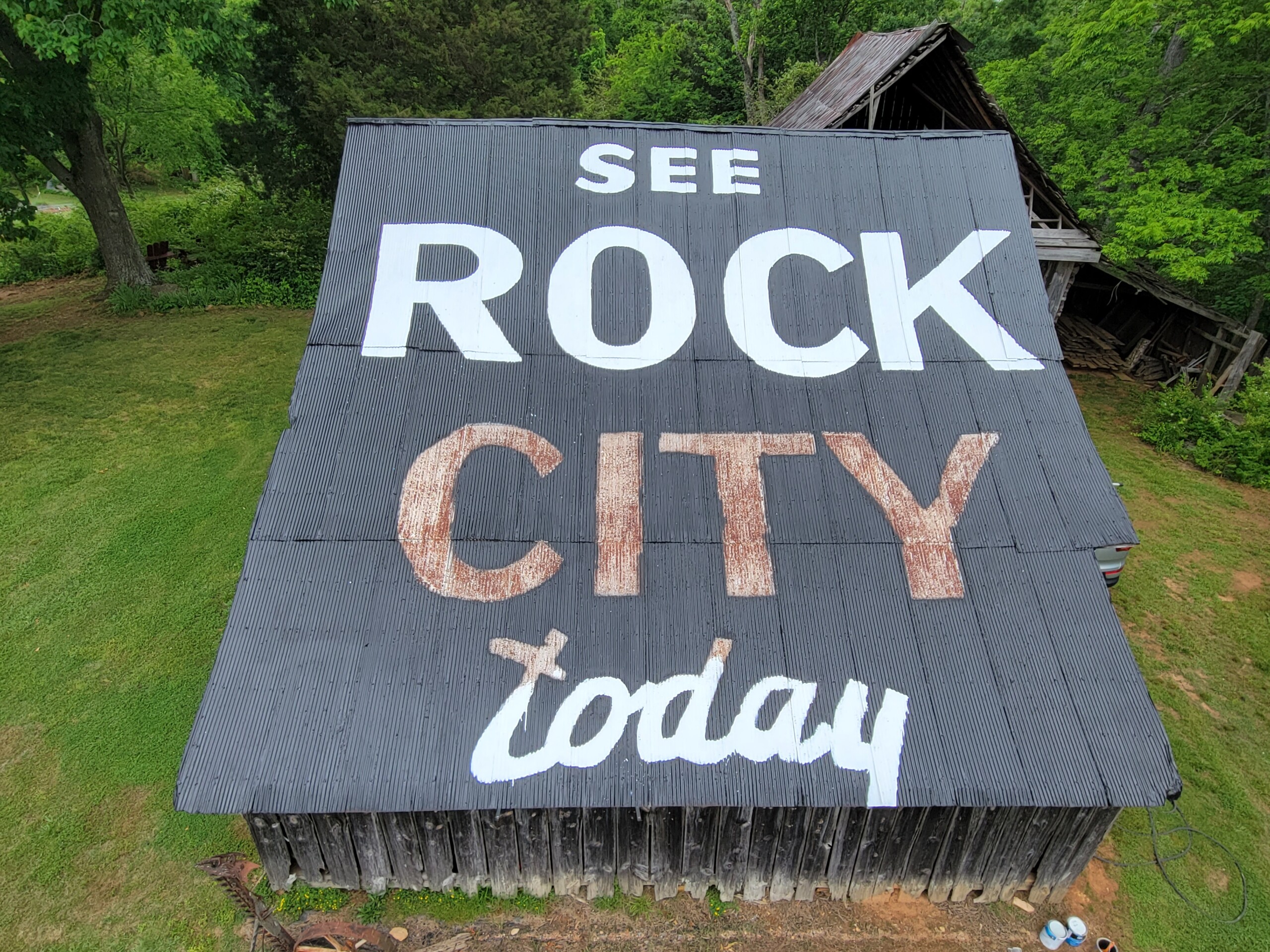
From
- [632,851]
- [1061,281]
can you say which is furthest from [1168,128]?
[632,851]

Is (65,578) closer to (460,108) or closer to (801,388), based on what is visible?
(801,388)

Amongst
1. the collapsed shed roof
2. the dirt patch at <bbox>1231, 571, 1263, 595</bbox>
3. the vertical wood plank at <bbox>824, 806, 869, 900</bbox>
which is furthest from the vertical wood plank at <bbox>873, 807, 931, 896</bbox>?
the collapsed shed roof

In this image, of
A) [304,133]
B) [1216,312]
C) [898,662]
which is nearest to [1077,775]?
→ [898,662]

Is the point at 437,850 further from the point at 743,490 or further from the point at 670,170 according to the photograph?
the point at 670,170

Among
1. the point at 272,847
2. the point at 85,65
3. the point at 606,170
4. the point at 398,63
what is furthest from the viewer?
the point at 398,63

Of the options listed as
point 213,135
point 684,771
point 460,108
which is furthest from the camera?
point 213,135
